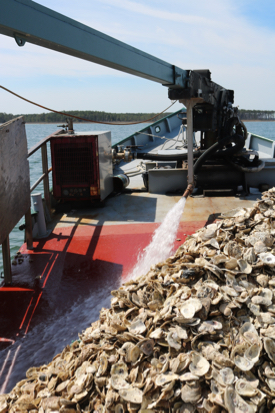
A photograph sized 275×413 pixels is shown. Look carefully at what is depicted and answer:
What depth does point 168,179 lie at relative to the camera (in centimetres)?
769

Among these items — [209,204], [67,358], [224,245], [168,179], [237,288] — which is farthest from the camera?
[168,179]

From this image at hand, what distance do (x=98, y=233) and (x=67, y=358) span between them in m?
3.14

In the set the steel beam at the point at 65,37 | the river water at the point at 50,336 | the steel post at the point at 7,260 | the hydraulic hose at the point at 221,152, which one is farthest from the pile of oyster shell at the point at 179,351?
the hydraulic hose at the point at 221,152

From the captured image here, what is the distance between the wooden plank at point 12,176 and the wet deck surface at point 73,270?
2.51 feet

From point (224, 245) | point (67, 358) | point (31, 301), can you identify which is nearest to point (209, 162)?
point (224, 245)

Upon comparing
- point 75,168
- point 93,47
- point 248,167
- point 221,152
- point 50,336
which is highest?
point 93,47

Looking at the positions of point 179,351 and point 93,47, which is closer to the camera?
point 179,351

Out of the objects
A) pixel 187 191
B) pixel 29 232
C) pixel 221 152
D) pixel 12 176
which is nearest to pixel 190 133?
pixel 187 191

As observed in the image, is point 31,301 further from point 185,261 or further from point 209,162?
point 209,162

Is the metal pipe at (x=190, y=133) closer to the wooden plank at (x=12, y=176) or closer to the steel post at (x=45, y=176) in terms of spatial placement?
the steel post at (x=45, y=176)

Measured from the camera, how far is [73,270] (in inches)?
184

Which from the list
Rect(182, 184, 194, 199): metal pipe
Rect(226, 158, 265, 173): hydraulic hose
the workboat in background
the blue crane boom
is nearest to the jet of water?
the workboat in background

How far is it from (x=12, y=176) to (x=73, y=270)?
1447 mm

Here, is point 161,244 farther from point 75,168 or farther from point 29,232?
point 75,168
